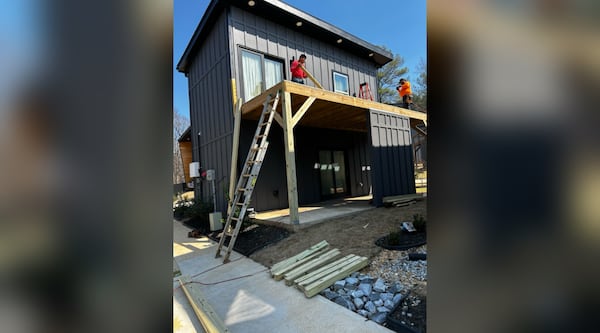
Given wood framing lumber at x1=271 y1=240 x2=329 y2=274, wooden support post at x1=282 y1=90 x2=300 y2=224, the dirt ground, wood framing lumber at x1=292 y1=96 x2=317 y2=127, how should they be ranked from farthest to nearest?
wood framing lumber at x1=292 y1=96 x2=317 y2=127
wooden support post at x1=282 y1=90 x2=300 y2=224
the dirt ground
wood framing lumber at x1=271 y1=240 x2=329 y2=274

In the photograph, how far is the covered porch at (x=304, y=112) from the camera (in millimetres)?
4977

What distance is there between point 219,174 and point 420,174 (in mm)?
11598

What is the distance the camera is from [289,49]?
7.93 metres

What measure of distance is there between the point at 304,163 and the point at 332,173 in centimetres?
131

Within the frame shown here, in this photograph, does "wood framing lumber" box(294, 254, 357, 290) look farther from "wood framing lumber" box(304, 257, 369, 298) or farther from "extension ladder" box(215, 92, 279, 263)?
"extension ladder" box(215, 92, 279, 263)

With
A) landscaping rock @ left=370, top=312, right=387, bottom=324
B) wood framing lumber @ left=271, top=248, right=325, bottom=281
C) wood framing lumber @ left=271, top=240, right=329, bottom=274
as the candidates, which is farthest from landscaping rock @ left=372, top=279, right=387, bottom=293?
wood framing lumber @ left=271, top=240, right=329, bottom=274

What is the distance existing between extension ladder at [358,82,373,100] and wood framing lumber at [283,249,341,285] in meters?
7.24

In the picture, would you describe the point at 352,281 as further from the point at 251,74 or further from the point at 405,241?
the point at 251,74

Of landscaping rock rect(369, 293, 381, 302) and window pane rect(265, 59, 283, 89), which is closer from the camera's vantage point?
landscaping rock rect(369, 293, 381, 302)

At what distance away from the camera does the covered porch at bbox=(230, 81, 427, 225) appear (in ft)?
16.3

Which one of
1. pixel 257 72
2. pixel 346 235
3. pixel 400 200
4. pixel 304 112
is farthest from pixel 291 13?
pixel 346 235

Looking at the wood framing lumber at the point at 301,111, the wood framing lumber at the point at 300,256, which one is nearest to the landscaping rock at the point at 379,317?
the wood framing lumber at the point at 300,256
